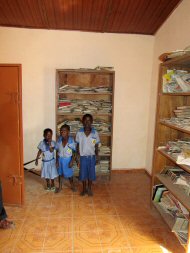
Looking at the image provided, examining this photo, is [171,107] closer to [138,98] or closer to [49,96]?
[138,98]

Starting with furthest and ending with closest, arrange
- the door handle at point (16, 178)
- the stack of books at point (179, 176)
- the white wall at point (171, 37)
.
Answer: the white wall at point (171, 37)
the door handle at point (16, 178)
the stack of books at point (179, 176)

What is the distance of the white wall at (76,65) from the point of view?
3.71 meters

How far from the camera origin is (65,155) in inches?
129

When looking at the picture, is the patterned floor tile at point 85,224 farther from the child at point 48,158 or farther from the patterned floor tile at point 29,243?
the child at point 48,158

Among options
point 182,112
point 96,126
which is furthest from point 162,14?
point 96,126

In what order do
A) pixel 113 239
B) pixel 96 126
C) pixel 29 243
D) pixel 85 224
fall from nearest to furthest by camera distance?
1. pixel 29 243
2. pixel 113 239
3. pixel 85 224
4. pixel 96 126

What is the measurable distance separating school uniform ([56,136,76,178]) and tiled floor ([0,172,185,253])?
0.33 meters

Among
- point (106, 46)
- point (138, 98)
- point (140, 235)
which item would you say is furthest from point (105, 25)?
point (140, 235)

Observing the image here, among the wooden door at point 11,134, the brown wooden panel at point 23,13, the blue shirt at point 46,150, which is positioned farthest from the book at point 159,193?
the brown wooden panel at point 23,13

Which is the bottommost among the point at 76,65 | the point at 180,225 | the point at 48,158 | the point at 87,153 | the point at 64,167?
the point at 180,225

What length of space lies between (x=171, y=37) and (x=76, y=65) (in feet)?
5.20

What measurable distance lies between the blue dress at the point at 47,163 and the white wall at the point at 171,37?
1.77m

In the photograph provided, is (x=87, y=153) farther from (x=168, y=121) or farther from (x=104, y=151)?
(x=168, y=121)

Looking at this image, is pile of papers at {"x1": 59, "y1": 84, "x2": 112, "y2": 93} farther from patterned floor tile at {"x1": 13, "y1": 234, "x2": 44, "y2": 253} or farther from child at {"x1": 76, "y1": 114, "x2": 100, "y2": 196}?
patterned floor tile at {"x1": 13, "y1": 234, "x2": 44, "y2": 253}
